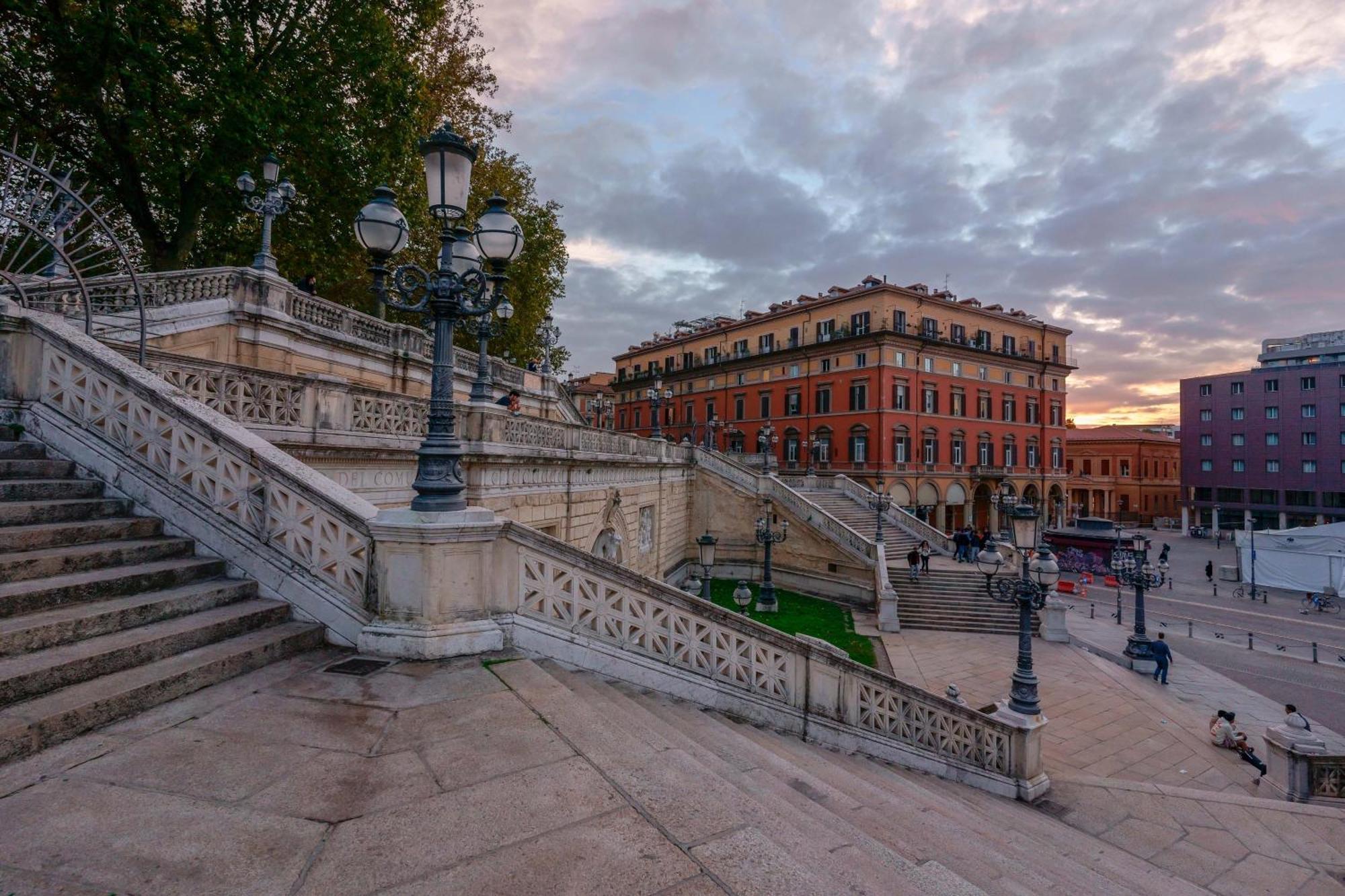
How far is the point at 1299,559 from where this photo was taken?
28.9 meters

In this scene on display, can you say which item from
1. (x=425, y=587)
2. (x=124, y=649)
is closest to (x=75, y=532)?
(x=124, y=649)

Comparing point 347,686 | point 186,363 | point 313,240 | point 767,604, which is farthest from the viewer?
point 767,604

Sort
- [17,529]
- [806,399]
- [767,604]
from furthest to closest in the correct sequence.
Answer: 1. [806,399]
2. [767,604]
3. [17,529]

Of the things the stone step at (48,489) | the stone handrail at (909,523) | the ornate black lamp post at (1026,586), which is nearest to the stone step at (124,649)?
the stone step at (48,489)

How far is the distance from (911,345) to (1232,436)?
44.5m

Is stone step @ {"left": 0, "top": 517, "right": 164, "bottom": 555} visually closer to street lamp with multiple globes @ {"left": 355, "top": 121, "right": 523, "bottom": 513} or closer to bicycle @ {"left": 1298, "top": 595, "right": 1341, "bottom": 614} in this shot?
street lamp with multiple globes @ {"left": 355, "top": 121, "right": 523, "bottom": 513}

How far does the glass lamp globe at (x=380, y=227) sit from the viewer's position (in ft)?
17.6

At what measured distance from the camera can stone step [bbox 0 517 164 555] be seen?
447 centimetres

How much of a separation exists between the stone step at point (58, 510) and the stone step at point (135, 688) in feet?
6.66

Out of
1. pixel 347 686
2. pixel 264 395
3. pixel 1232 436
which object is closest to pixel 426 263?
pixel 264 395

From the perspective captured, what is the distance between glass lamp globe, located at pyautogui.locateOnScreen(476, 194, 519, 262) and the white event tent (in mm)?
39726

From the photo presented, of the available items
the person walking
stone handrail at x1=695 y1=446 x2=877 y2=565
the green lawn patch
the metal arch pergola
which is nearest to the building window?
stone handrail at x1=695 y1=446 x2=877 y2=565

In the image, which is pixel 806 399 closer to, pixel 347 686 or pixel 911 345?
pixel 911 345

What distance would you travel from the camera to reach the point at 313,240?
1806 centimetres
